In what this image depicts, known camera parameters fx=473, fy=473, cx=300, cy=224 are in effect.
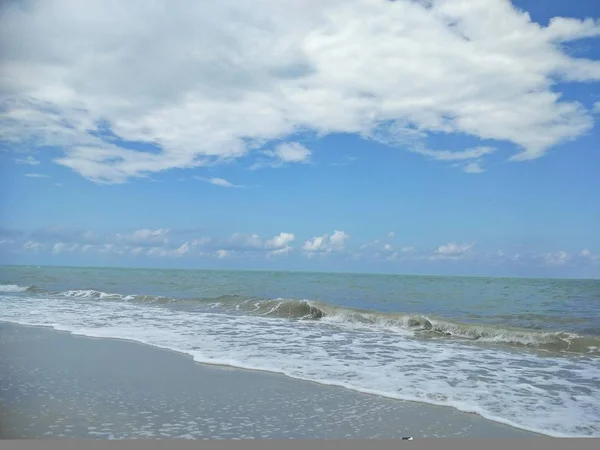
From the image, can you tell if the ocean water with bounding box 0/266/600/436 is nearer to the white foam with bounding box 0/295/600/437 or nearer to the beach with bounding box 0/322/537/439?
the white foam with bounding box 0/295/600/437

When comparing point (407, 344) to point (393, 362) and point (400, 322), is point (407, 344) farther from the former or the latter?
point (400, 322)

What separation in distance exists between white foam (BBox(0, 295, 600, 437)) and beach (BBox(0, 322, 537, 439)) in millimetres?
271

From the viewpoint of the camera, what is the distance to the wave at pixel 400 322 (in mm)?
6090

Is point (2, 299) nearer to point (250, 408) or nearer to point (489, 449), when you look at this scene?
point (250, 408)

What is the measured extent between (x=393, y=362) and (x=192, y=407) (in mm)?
2228

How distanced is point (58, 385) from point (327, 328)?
14.4ft

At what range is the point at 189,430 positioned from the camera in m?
2.55

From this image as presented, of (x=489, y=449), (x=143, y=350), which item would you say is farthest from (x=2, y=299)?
(x=489, y=449)

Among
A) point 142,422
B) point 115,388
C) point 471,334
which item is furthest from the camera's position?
point 471,334

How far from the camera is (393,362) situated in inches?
177

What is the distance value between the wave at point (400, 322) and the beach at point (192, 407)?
3748mm

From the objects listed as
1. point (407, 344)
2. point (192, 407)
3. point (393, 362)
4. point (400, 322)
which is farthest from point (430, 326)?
Result: point (192, 407)

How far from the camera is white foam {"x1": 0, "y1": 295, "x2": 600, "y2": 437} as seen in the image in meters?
3.22

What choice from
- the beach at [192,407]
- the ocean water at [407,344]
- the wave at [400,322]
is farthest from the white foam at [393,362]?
the wave at [400,322]
